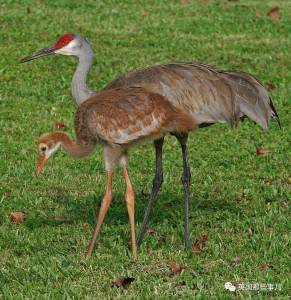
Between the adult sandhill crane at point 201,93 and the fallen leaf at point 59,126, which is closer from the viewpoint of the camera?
the adult sandhill crane at point 201,93

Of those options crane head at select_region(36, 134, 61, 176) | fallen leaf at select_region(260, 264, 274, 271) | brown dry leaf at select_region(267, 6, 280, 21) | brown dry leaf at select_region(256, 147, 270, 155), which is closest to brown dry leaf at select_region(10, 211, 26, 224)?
crane head at select_region(36, 134, 61, 176)

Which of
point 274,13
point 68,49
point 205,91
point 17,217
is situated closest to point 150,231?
point 17,217

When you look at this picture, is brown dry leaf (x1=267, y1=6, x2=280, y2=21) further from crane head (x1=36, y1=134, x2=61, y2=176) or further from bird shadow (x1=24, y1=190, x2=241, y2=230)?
crane head (x1=36, y1=134, x2=61, y2=176)

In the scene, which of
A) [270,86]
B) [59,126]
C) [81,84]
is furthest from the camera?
[270,86]

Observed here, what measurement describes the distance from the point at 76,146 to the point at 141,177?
2.19m

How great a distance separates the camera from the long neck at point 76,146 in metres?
7.11

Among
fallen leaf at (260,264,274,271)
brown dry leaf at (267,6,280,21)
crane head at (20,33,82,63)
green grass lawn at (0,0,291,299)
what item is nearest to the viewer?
green grass lawn at (0,0,291,299)

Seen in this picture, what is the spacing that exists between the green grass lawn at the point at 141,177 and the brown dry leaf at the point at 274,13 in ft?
0.50

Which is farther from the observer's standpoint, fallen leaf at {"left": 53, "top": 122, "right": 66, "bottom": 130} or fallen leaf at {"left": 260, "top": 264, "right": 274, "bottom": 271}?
fallen leaf at {"left": 53, "top": 122, "right": 66, "bottom": 130}

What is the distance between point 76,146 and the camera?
23.4 ft

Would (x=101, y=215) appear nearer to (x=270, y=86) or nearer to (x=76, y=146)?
(x=76, y=146)

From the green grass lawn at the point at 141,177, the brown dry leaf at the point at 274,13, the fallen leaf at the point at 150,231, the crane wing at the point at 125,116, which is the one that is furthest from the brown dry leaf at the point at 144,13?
the crane wing at the point at 125,116

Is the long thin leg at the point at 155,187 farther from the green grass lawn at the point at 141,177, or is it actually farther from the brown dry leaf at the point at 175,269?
the brown dry leaf at the point at 175,269

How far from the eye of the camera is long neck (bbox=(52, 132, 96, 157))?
7.11m
